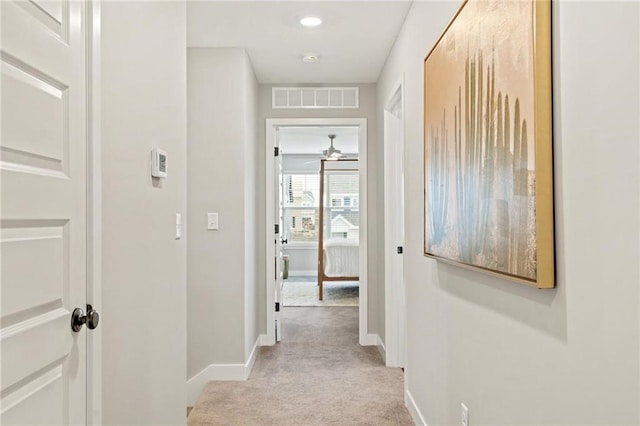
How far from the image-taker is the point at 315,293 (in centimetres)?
748

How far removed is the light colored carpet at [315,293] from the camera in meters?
6.66

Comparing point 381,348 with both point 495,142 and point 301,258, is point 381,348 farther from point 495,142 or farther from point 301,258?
point 301,258

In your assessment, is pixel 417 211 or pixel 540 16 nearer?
pixel 540 16

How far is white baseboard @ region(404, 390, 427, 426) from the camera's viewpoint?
104 inches

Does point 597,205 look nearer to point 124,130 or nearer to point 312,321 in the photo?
point 124,130

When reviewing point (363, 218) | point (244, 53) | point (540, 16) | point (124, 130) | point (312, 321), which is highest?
point (244, 53)

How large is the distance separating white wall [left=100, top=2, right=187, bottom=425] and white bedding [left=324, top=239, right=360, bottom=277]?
197 inches

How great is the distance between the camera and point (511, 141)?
1380 mm

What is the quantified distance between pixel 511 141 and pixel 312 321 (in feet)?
14.4

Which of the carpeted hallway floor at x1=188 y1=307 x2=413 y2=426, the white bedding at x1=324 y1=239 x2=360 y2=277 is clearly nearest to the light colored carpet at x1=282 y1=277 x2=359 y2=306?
the white bedding at x1=324 y1=239 x2=360 y2=277

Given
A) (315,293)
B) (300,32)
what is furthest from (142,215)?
(315,293)

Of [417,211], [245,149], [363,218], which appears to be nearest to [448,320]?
[417,211]

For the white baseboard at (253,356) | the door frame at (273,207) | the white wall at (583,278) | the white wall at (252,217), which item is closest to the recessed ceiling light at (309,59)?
the white wall at (252,217)

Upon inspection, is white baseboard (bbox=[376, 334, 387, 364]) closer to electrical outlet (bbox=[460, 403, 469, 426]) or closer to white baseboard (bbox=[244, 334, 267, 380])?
white baseboard (bbox=[244, 334, 267, 380])
